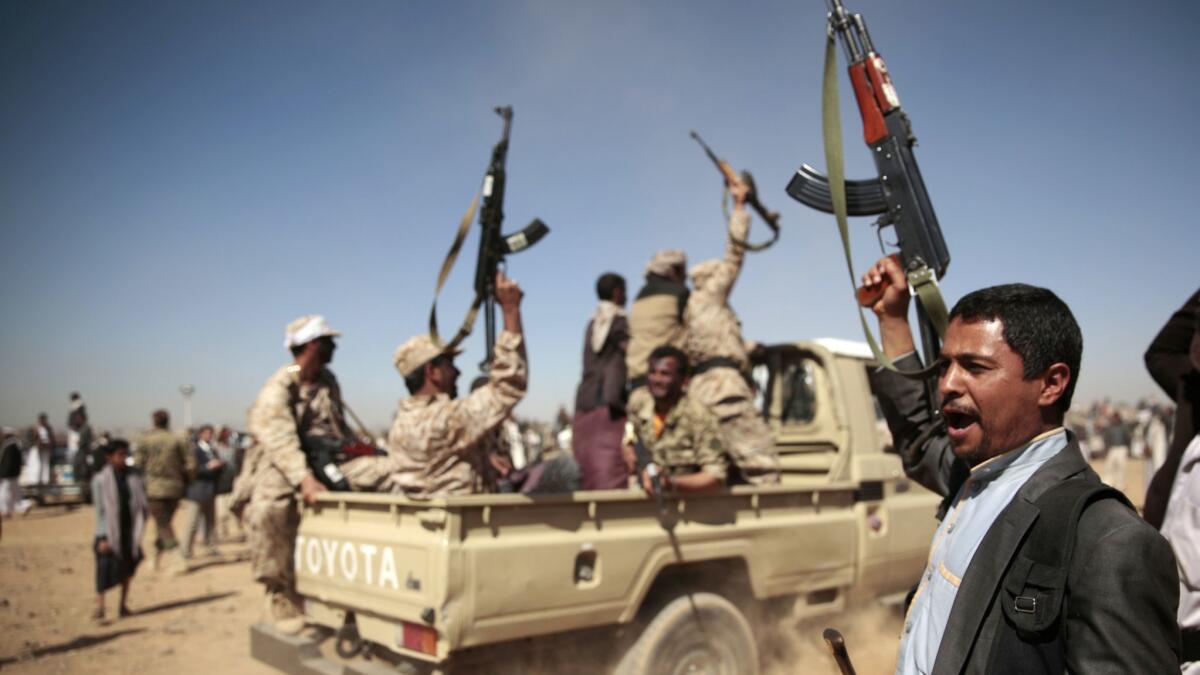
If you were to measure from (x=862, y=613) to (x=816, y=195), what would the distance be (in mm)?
2626

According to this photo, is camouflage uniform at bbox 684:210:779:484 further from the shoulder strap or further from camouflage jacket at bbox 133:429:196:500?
camouflage jacket at bbox 133:429:196:500

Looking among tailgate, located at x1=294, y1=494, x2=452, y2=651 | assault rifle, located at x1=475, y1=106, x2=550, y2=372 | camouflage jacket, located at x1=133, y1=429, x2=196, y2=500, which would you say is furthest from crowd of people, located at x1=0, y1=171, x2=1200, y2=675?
camouflage jacket, located at x1=133, y1=429, x2=196, y2=500

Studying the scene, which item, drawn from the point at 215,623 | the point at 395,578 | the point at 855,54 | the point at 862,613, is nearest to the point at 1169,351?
the point at 855,54

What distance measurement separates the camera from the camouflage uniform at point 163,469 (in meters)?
8.84

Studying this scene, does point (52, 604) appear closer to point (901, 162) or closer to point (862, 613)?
point (862, 613)

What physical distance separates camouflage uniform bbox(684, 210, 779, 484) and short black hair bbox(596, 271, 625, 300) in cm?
59

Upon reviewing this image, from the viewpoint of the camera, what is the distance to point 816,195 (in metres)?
2.76

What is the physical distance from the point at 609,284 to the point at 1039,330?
12.9ft

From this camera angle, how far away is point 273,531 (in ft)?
13.1

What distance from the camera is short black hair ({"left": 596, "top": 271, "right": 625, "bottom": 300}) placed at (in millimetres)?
5258

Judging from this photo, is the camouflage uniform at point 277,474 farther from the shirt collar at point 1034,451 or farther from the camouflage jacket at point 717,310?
the shirt collar at point 1034,451

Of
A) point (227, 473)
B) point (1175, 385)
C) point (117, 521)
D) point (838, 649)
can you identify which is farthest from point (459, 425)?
point (227, 473)

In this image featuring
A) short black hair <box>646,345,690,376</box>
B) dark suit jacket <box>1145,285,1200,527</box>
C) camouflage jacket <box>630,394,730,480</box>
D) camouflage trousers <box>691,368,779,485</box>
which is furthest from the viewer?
camouflage trousers <box>691,368,779,485</box>

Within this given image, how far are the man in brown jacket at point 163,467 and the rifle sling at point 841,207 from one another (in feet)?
29.5
